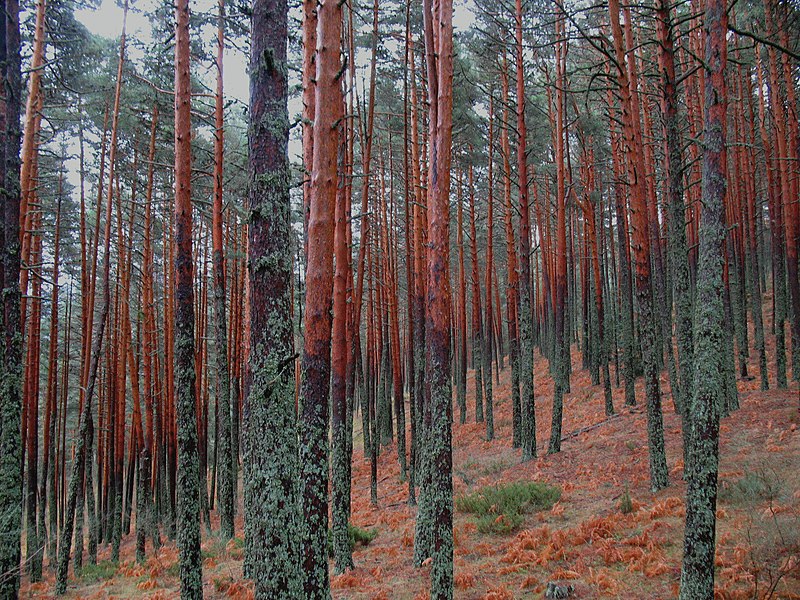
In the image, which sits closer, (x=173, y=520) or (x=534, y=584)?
(x=534, y=584)

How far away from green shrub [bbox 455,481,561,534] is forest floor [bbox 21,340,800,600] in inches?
7.1

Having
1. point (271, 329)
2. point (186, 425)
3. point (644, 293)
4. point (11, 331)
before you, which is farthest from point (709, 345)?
point (11, 331)

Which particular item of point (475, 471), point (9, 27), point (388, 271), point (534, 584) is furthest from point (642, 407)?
point (9, 27)

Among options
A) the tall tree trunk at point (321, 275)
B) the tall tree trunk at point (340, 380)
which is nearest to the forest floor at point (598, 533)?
the tall tree trunk at point (340, 380)

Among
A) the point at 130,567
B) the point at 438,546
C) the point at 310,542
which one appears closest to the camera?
the point at 310,542

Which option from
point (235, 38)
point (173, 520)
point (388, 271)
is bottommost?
point (173, 520)

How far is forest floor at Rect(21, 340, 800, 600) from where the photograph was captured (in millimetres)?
6121

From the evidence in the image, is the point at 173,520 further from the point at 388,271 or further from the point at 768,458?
the point at 768,458

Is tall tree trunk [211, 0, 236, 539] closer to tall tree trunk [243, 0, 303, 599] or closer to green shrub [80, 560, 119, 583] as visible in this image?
green shrub [80, 560, 119, 583]

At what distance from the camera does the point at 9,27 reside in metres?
6.54

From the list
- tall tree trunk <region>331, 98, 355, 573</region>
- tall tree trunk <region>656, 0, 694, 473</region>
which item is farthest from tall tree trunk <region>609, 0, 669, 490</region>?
tall tree trunk <region>331, 98, 355, 573</region>

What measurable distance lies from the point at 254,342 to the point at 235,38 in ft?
33.4

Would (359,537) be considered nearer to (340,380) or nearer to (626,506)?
(340,380)

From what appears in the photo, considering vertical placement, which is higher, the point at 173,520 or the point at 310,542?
the point at 310,542
